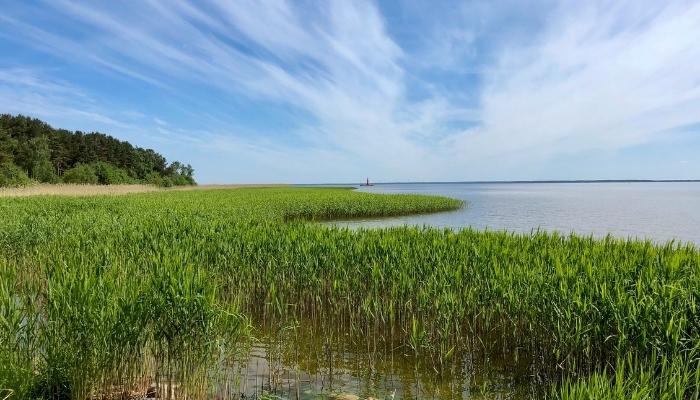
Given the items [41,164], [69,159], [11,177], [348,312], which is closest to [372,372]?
[348,312]

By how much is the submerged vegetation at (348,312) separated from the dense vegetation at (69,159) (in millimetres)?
59715

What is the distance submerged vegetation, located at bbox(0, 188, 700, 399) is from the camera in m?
4.66

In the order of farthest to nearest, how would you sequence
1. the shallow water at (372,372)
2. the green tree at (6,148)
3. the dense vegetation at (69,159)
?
the dense vegetation at (69,159), the green tree at (6,148), the shallow water at (372,372)

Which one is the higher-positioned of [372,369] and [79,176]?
[79,176]

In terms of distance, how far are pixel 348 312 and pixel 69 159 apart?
11376 cm

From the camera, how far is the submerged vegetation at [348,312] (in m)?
4.66

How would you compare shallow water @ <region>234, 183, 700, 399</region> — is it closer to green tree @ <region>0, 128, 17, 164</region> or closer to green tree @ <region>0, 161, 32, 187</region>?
green tree @ <region>0, 161, 32, 187</region>

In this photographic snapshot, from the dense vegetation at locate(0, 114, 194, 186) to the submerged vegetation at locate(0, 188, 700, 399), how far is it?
59715mm

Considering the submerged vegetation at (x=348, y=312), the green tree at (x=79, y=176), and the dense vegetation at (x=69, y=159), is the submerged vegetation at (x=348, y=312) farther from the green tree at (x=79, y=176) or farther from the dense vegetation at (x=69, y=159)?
the green tree at (x=79, y=176)

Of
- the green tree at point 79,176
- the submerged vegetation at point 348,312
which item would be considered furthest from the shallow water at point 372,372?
the green tree at point 79,176

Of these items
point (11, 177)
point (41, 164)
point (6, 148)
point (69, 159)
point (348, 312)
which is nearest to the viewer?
point (348, 312)

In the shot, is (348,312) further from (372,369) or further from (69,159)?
(69,159)

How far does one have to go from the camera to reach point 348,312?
27.7 feet

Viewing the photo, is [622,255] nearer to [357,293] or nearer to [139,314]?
[357,293]
